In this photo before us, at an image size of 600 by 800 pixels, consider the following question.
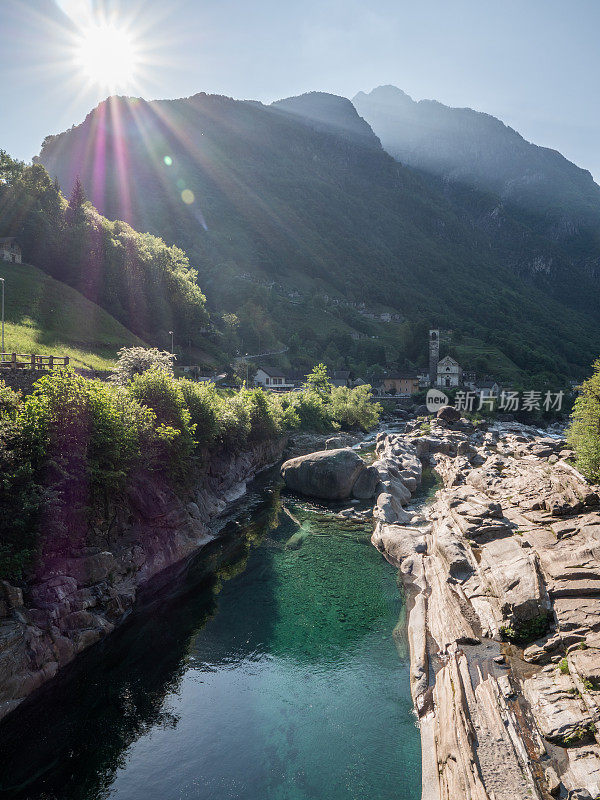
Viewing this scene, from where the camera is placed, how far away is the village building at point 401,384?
14925 cm

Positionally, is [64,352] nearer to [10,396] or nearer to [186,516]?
[186,516]

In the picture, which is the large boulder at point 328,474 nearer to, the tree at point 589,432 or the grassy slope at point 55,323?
the tree at point 589,432

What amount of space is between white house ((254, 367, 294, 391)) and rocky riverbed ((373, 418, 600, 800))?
97.8 m

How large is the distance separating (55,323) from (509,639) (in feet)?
227

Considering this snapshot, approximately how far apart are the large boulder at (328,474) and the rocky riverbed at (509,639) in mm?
11651

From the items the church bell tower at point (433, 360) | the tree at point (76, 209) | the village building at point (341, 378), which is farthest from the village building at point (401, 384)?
the tree at point (76, 209)

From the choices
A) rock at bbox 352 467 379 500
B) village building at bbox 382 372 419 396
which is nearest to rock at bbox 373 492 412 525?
rock at bbox 352 467 379 500

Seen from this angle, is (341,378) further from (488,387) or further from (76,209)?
(76,209)

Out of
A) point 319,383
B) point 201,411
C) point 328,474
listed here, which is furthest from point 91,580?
point 319,383

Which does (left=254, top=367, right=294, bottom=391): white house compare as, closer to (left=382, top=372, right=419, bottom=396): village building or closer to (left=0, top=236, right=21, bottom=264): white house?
(left=382, top=372, right=419, bottom=396): village building

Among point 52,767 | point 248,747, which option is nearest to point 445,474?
point 248,747

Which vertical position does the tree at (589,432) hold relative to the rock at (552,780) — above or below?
above

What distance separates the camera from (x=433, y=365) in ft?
523

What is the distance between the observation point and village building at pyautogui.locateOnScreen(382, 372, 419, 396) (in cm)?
14925
